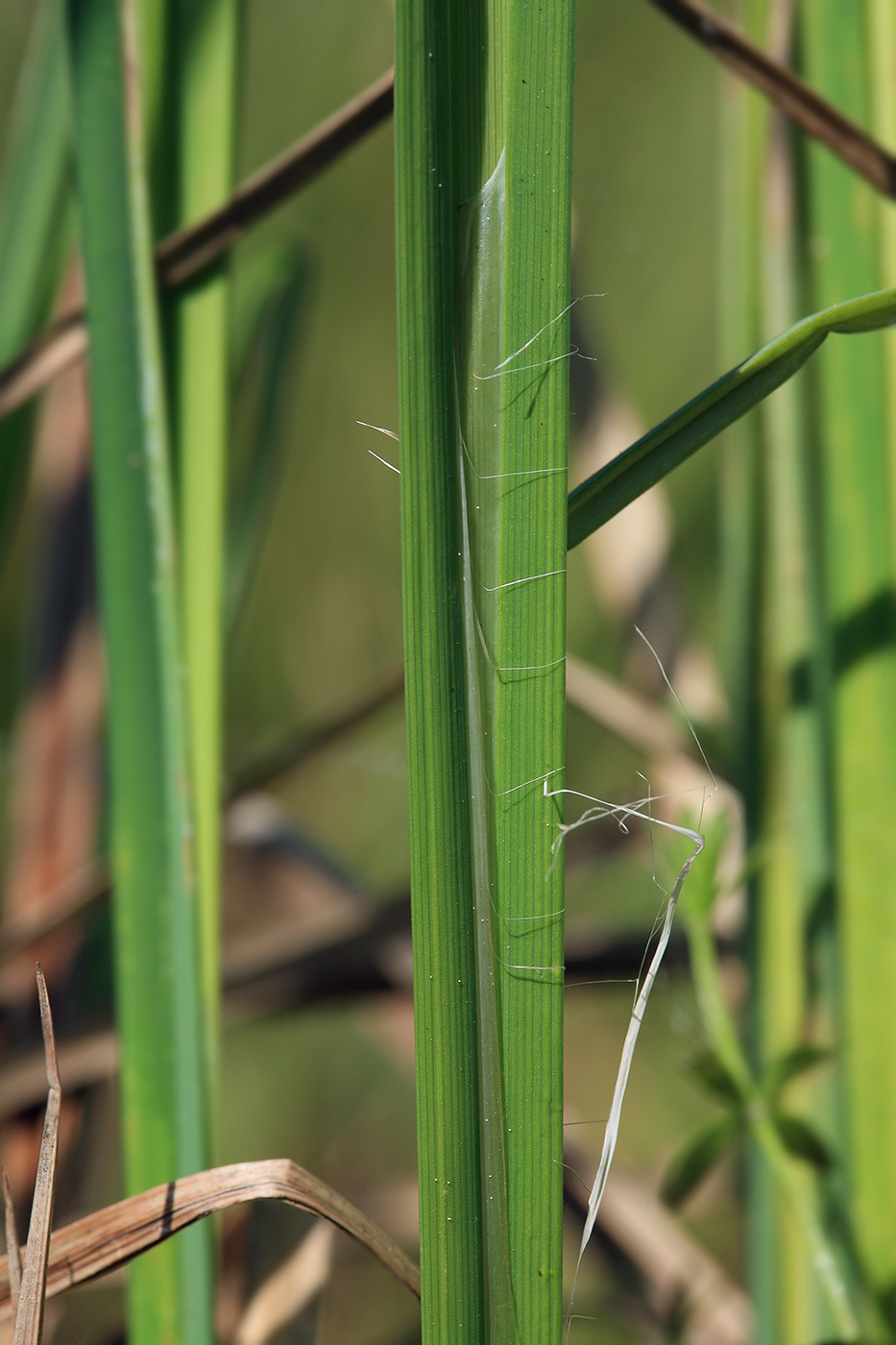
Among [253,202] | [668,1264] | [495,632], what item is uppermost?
[253,202]

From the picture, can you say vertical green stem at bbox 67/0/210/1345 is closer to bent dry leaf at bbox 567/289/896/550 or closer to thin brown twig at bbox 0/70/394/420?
thin brown twig at bbox 0/70/394/420

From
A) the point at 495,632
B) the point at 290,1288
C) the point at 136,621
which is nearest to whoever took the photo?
the point at 495,632

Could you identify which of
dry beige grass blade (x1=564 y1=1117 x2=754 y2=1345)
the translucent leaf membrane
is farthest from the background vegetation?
the translucent leaf membrane

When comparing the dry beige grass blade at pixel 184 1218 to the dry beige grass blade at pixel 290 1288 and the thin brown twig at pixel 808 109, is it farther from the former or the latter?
the thin brown twig at pixel 808 109

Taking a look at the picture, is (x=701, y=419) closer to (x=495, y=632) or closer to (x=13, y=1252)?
(x=495, y=632)

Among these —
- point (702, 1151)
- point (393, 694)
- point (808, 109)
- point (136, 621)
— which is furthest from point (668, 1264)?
point (808, 109)

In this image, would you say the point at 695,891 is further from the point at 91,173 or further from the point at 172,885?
the point at 91,173
